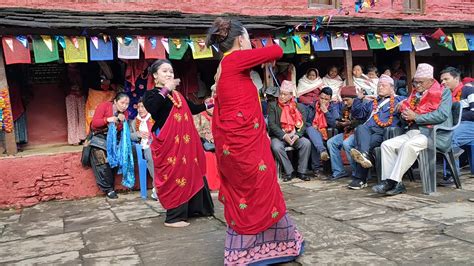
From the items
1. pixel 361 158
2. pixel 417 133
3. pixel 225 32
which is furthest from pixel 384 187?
pixel 225 32

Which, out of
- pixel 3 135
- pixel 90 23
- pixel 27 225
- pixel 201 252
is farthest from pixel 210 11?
pixel 201 252

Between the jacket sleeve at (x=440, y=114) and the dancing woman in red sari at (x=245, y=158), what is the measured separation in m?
3.07

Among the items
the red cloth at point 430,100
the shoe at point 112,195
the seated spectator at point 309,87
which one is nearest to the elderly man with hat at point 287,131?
the seated spectator at point 309,87

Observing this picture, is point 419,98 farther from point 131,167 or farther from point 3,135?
point 3,135

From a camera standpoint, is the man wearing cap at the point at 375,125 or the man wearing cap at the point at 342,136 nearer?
the man wearing cap at the point at 375,125

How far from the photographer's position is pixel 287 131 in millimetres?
7191

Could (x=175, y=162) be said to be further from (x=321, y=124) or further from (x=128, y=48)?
(x=321, y=124)

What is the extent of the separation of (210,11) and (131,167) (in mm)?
3898

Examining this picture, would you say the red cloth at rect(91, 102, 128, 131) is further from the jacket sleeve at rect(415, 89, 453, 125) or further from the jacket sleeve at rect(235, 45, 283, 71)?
the jacket sleeve at rect(415, 89, 453, 125)

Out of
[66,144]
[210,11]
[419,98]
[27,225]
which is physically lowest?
[27,225]

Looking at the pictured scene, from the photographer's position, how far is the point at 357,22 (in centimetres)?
887

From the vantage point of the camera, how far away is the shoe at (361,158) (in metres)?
5.84

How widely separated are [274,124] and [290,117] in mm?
321

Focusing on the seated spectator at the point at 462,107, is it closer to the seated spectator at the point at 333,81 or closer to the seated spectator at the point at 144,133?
the seated spectator at the point at 333,81
